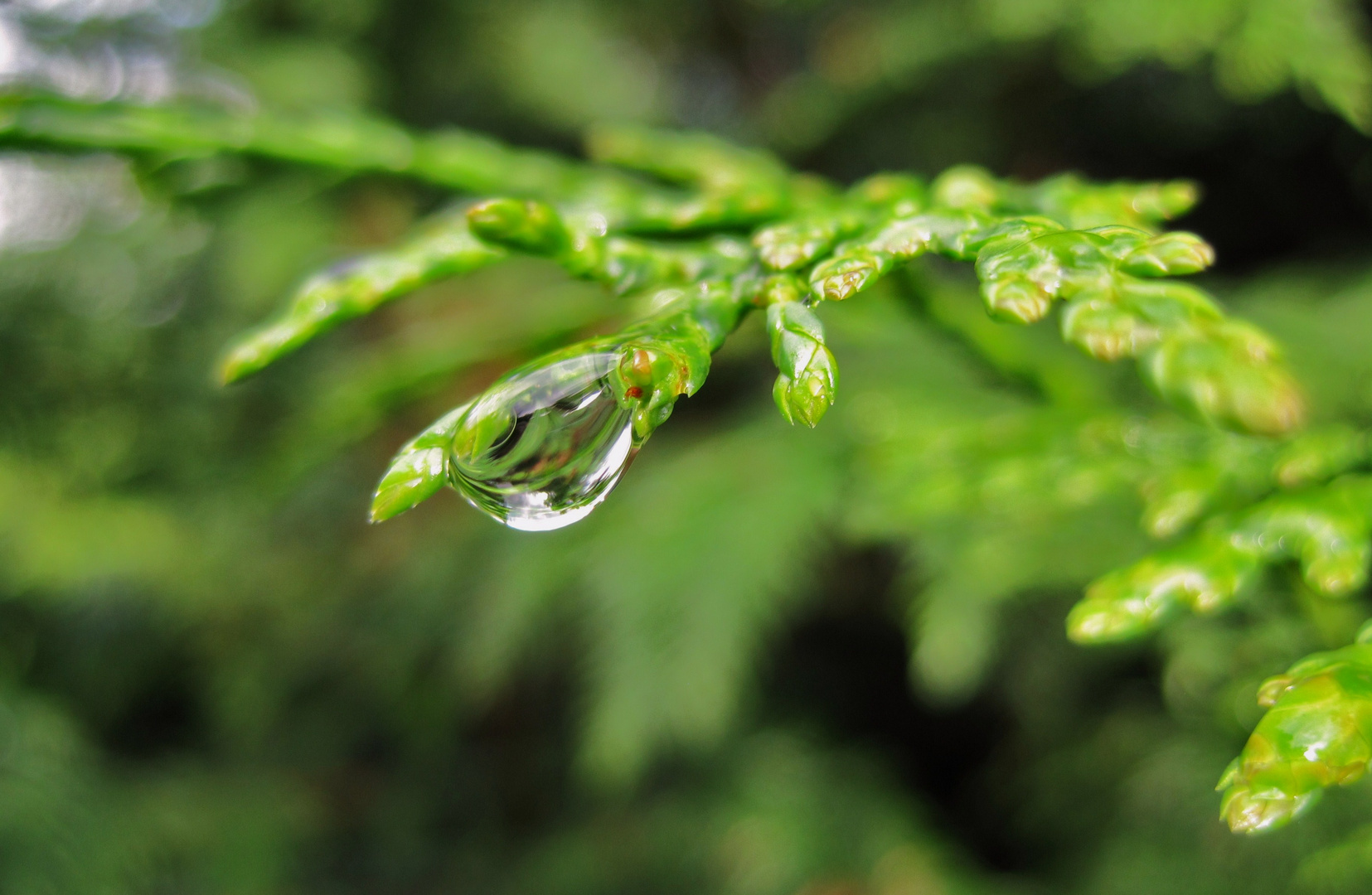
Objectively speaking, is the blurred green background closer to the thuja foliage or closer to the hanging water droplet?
the thuja foliage

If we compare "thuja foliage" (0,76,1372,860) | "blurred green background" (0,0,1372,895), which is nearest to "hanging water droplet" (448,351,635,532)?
"thuja foliage" (0,76,1372,860)

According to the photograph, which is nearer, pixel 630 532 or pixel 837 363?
pixel 837 363

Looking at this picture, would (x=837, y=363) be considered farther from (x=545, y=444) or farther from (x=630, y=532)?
(x=630, y=532)

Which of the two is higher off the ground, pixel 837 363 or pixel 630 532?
pixel 630 532

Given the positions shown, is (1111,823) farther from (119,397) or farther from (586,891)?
(119,397)

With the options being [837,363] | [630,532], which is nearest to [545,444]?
[837,363]
